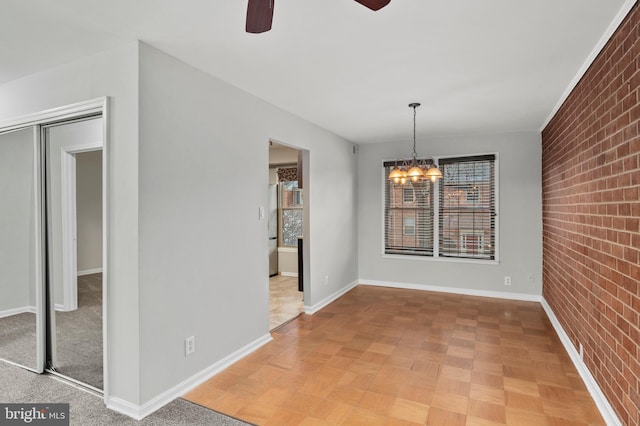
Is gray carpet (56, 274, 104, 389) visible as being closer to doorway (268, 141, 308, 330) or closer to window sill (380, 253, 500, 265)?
doorway (268, 141, 308, 330)

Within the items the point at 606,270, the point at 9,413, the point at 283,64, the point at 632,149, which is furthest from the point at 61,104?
the point at 606,270

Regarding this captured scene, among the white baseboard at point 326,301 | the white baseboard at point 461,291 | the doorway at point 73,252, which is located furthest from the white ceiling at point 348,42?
the white baseboard at point 461,291

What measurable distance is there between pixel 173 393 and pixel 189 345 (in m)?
0.32

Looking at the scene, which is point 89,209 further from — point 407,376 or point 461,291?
point 461,291

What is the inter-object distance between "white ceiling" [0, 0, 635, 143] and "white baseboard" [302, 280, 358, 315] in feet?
8.27

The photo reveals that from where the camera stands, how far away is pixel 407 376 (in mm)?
2820

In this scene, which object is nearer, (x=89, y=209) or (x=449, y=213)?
(x=89, y=209)

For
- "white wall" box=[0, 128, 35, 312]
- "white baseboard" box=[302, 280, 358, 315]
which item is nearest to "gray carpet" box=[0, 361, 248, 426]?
"white wall" box=[0, 128, 35, 312]

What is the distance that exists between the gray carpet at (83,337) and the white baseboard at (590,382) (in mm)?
3362

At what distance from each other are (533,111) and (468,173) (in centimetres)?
151

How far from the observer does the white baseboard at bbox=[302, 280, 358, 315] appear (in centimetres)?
446

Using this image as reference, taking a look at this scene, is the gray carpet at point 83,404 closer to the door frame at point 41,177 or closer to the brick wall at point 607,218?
the door frame at point 41,177

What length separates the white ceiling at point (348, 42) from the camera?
1903 millimetres

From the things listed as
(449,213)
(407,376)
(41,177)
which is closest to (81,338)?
(41,177)
